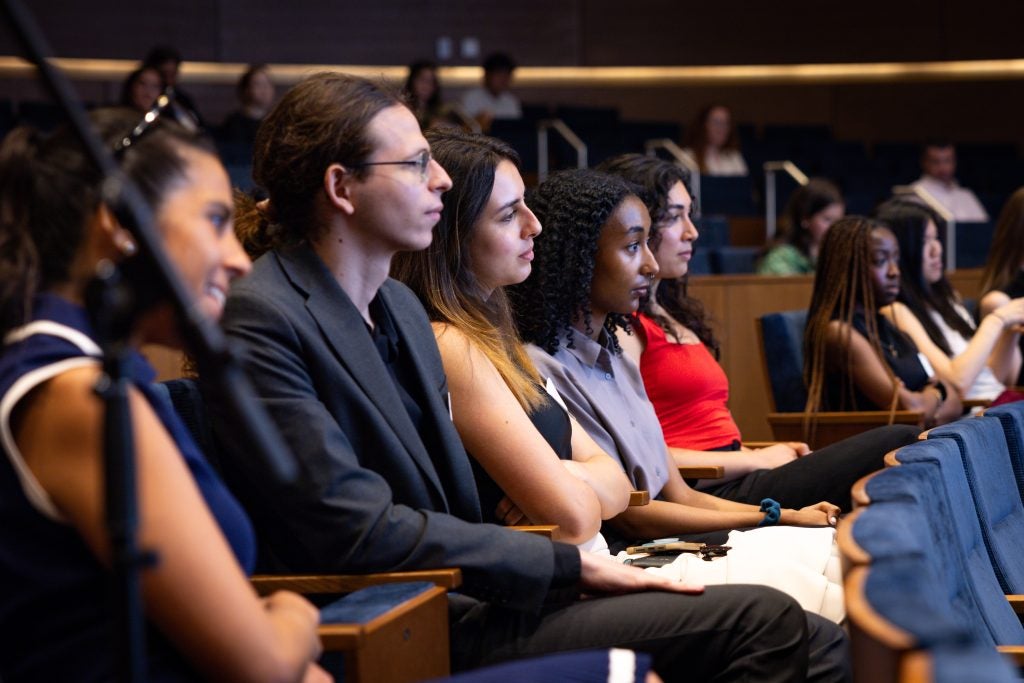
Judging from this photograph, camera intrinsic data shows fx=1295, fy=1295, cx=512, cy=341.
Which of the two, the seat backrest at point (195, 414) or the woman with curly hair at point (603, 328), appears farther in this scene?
the woman with curly hair at point (603, 328)

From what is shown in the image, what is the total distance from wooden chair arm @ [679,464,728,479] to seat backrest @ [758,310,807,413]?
1.07m

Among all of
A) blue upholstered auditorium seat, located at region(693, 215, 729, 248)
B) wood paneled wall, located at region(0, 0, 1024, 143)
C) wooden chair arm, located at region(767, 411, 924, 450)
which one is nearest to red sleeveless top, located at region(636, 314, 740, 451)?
wooden chair arm, located at region(767, 411, 924, 450)

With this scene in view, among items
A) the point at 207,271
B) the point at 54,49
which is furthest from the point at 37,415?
the point at 54,49

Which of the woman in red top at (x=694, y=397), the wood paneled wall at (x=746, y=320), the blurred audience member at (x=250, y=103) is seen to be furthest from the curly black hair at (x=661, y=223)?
the blurred audience member at (x=250, y=103)

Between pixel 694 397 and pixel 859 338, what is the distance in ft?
2.52

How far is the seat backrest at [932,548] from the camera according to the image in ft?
3.82

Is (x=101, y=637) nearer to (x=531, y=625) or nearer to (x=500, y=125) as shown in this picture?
(x=531, y=625)

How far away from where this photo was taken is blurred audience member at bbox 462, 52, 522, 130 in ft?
24.9

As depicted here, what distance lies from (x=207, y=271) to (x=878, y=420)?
8.14 feet

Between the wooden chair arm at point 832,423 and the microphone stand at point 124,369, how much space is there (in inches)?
102

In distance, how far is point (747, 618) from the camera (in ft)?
5.30

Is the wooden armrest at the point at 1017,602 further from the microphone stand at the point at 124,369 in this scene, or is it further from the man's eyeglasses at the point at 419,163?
the microphone stand at the point at 124,369

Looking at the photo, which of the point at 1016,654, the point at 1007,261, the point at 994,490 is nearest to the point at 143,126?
the point at 1016,654

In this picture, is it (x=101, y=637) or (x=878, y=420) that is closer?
(x=101, y=637)
